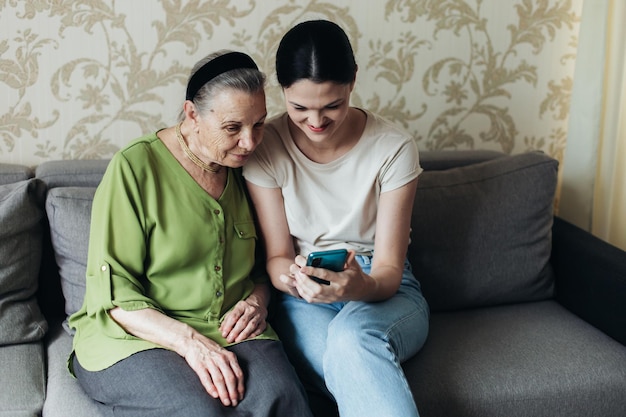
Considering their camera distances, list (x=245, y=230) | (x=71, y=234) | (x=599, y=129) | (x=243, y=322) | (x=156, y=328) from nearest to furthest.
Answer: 1. (x=156, y=328)
2. (x=243, y=322)
3. (x=245, y=230)
4. (x=71, y=234)
5. (x=599, y=129)

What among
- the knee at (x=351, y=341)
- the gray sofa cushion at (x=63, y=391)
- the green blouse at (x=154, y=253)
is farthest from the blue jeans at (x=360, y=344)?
the gray sofa cushion at (x=63, y=391)

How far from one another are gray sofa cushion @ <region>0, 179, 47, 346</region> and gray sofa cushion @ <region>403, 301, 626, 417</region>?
0.98 metres

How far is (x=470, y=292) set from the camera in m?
2.29

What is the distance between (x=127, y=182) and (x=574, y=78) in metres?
1.63

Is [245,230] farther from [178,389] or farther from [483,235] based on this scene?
[483,235]

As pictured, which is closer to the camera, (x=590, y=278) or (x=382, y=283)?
(x=382, y=283)

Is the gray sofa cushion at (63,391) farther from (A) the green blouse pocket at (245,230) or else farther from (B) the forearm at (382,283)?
(B) the forearm at (382,283)

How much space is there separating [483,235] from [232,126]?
0.90 m

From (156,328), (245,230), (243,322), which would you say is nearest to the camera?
(156,328)

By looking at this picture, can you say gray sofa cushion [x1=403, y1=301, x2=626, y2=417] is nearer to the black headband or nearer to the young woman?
the young woman

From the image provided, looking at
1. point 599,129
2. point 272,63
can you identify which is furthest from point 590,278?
point 272,63

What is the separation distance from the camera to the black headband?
5.84 ft

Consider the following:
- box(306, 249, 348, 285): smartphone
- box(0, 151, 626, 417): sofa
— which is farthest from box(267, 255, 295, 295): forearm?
box(0, 151, 626, 417): sofa

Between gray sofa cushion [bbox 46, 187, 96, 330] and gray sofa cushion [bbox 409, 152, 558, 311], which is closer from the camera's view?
gray sofa cushion [bbox 46, 187, 96, 330]
